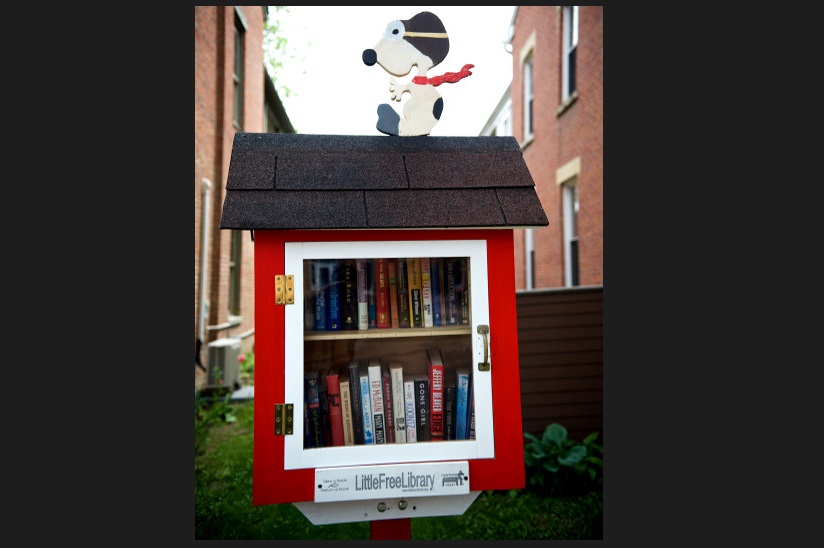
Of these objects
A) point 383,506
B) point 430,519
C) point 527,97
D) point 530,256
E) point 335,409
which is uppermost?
point 527,97

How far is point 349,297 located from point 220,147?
4.40 m

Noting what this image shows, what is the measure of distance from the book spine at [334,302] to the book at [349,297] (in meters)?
0.02

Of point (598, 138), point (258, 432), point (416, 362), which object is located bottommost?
point (258, 432)

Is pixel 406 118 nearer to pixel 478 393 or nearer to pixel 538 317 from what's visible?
pixel 478 393

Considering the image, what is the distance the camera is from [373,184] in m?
1.83

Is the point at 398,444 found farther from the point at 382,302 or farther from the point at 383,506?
the point at 382,302

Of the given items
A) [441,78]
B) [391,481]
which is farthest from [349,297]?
[441,78]

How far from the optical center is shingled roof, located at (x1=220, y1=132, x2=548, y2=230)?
5.65ft

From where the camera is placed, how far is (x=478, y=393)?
73.0 inches

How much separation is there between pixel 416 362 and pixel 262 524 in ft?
5.85

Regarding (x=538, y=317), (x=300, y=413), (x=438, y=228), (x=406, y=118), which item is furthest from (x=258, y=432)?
(x=538, y=317)

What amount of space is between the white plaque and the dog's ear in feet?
5.28

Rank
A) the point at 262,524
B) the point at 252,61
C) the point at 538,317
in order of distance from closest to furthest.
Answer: the point at 262,524, the point at 538,317, the point at 252,61

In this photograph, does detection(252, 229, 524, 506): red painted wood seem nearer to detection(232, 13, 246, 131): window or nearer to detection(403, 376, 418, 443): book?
detection(403, 376, 418, 443): book
